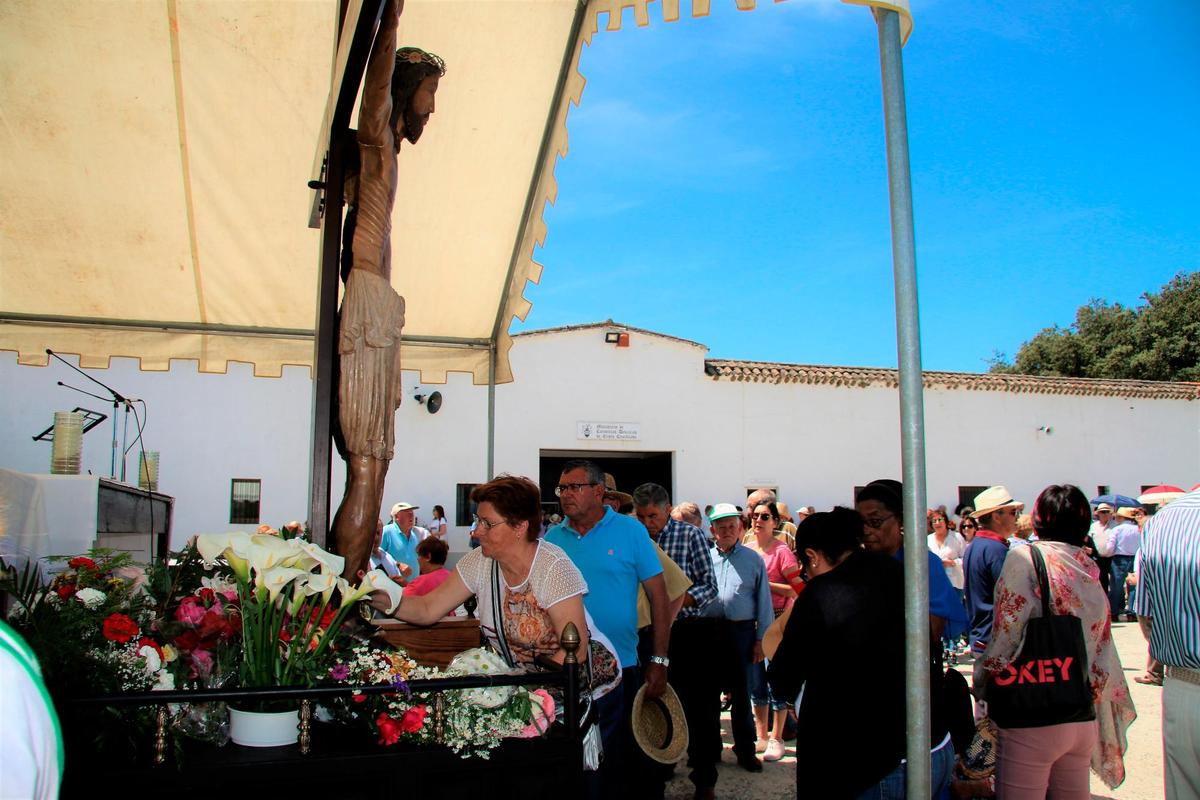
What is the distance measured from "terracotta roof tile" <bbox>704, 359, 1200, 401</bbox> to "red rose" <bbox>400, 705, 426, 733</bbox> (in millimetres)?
18677

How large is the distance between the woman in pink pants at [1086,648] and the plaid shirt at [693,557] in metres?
1.96

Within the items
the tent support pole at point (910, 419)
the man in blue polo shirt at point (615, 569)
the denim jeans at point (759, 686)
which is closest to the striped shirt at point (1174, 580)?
the tent support pole at point (910, 419)

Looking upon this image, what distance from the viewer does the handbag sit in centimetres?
301

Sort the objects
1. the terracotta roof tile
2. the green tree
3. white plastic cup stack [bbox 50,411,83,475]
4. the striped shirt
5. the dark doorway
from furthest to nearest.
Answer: the green tree, the terracotta roof tile, the dark doorway, white plastic cup stack [bbox 50,411,83,475], the striped shirt

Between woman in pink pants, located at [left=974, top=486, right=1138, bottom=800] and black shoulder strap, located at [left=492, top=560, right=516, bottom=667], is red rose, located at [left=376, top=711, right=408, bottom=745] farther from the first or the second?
woman in pink pants, located at [left=974, top=486, right=1138, bottom=800]

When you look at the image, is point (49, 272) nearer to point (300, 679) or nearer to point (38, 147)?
point (38, 147)

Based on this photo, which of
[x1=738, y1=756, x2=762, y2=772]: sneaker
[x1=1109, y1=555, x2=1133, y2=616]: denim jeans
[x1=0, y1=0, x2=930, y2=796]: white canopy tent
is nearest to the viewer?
[x1=0, y1=0, x2=930, y2=796]: white canopy tent

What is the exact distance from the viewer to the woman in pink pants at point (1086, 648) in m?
3.06

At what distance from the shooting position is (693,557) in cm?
504

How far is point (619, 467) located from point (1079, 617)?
18.0 m

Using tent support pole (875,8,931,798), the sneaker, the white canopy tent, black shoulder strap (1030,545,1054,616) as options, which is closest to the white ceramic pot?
the white canopy tent

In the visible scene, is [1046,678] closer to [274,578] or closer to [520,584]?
[520,584]

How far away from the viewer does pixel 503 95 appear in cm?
463

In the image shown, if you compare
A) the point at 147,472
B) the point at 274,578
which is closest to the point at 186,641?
the point at 274,578
